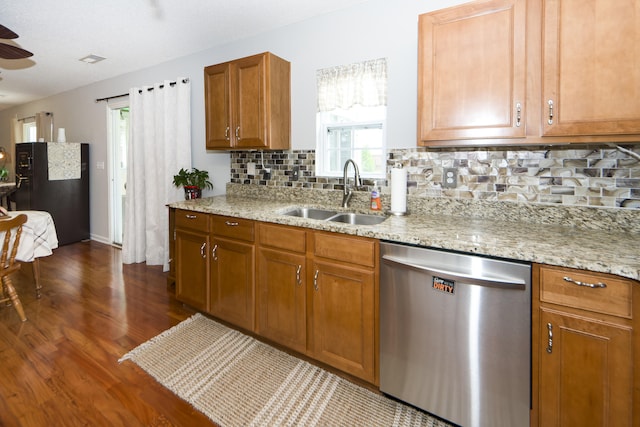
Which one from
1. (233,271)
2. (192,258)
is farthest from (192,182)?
(233,271)

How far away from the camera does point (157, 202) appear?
395cm

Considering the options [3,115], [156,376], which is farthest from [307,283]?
[3,115]

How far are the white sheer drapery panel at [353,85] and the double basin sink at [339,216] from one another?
2.79 ft

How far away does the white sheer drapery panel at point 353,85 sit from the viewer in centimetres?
241

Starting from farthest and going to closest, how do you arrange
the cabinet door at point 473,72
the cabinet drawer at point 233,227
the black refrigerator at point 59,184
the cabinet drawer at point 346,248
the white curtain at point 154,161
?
the black refrigerator at point 59,184 < the white curtain at point 154,161 < the cabinet drawer at point 233,227 < the cabinet drawer at point 346,248 < the cabinet door at point 473,72

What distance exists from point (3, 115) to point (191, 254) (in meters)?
7.90

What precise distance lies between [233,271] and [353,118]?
1.53 meters

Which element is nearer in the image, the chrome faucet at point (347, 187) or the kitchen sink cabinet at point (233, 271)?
the kitchen sink cabinet at point (233, 271)

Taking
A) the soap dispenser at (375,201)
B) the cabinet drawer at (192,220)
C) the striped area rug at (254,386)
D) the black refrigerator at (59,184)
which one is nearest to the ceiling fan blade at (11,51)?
the cabinet drawer at (192,220)

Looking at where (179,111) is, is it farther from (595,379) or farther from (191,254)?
(595,379)

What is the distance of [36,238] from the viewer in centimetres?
296

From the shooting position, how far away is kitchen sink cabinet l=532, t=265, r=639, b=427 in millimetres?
1188

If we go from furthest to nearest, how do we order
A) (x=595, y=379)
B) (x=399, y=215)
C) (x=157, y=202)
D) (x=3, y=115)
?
(x=3, y=115) < (x=157, y=202) < (x=399, y=215) < (x=595, y=379)

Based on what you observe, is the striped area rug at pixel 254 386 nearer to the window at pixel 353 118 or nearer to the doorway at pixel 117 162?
the window at pixel 353 118
